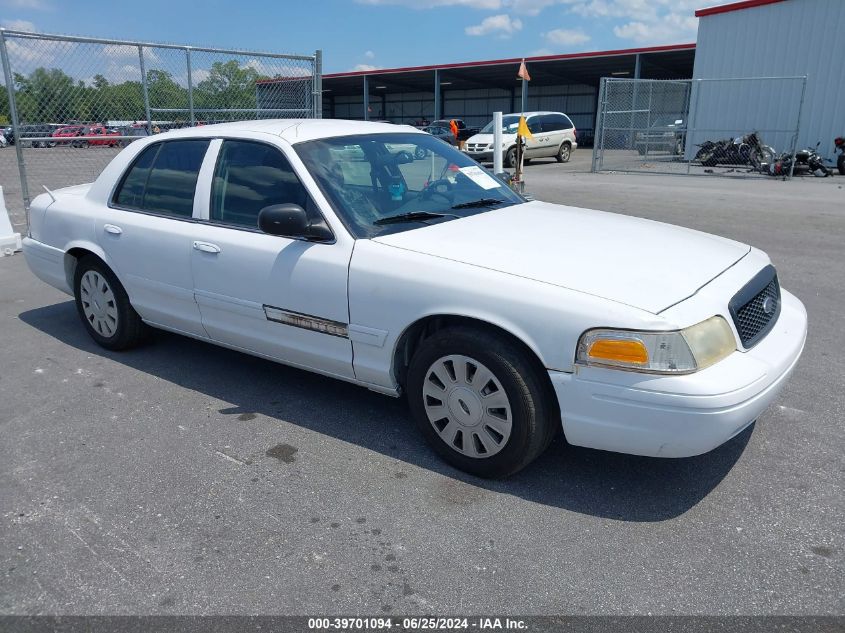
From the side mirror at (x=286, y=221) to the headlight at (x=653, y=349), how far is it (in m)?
1.47

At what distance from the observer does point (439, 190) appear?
13.5ft

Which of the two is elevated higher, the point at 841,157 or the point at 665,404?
the point at 841,157

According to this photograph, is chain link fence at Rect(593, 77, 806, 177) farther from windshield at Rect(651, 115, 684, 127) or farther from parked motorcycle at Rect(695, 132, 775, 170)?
windshield at Rect(651, 115, 684, 127)

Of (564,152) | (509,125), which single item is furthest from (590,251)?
(564,152)

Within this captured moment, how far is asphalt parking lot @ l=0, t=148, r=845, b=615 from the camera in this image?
2506mm

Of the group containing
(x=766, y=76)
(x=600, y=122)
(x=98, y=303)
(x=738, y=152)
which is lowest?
(x=98, y=303)

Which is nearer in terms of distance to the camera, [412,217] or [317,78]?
[412,217]

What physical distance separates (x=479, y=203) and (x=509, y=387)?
153cm

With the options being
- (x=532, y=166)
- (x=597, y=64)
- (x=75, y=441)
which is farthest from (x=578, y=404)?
(x=597, y=64)

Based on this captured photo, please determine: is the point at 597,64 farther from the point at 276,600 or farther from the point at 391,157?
the point at 276,600

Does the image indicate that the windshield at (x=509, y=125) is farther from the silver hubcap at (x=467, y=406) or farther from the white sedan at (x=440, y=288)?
the silver hubcap at (x=467, y=406)

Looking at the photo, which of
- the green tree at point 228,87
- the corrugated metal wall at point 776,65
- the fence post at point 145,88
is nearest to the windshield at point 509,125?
the corrugated metal wall at point 776,65

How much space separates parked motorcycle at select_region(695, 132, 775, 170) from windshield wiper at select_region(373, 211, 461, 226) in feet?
58.7

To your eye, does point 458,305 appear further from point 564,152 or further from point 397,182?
point 564,152
